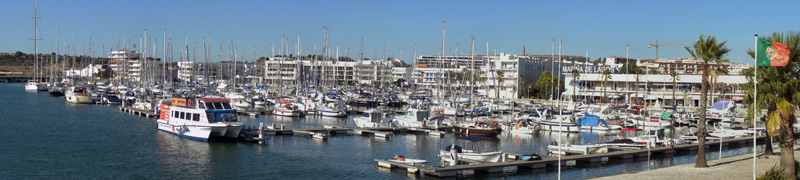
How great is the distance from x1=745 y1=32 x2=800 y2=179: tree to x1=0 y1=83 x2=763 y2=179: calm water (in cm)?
1084

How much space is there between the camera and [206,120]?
52938mm

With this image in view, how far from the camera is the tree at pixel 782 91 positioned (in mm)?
32125

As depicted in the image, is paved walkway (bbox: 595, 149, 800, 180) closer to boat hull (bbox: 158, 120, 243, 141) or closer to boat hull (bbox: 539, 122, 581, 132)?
boat hull (bbox: 539, 122, 581, 132)

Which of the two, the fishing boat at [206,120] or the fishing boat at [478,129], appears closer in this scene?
the fishing boat at [206,120]

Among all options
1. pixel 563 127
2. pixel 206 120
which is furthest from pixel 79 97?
→ pixel 563 127

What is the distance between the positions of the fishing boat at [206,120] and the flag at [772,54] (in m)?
36.3

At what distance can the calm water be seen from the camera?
40.6 meters

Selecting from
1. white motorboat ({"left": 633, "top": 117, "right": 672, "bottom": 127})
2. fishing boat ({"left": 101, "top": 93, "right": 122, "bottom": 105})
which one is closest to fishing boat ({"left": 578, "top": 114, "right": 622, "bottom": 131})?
white motorboat ({"left": 633, "top": 117, "right": 672, "bottom": 127})

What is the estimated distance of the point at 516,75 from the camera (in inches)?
5586

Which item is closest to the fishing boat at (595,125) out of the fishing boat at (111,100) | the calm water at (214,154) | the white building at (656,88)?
the calm water at (214,154)

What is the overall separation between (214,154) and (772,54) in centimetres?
3371

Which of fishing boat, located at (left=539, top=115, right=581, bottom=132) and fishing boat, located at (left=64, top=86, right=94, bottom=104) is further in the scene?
fishing boat, located at (left=64, top=86, right=94, bottom=104)

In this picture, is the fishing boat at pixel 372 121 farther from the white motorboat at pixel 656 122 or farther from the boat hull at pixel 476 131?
the white motorboat at pixel 656 122

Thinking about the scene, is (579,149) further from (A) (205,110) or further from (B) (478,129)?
(A) (205,110)
